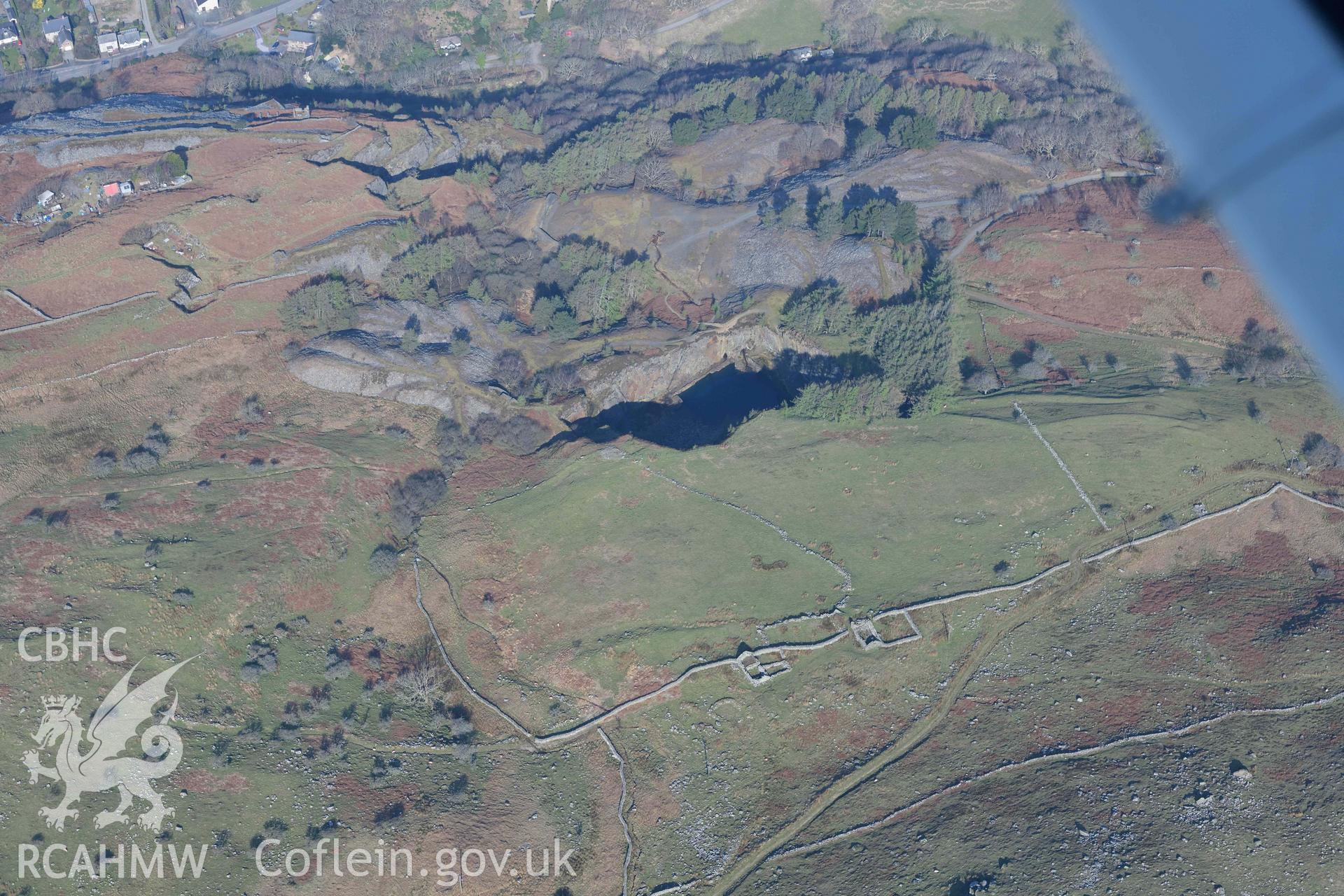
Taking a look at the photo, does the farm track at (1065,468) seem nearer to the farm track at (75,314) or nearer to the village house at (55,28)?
the farm track at (75,314)

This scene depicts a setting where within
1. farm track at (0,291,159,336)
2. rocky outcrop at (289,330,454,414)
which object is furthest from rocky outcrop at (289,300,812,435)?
farm track at (0,291,159,336)

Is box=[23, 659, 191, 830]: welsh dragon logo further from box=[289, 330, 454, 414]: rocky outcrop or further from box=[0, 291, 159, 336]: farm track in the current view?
box=[0, 291, 159, 336]: farm track

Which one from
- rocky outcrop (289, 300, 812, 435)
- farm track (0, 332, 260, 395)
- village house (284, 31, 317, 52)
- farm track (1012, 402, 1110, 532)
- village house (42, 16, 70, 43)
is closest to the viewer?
farm track (1012, 402, 1110, 532)

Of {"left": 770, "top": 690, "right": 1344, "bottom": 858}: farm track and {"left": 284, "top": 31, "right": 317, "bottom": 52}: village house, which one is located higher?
{"left": 284, "top": 31, "right": 317, "bottom": 52}: village house

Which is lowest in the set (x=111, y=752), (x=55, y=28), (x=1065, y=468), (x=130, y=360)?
(x=1065, y=468)

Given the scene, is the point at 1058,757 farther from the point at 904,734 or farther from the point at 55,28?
the point at 55,28

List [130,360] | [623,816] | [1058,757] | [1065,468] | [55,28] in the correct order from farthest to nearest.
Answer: [55,28] → [130,360] → [1065,468] → [623,816] → [1058,757]

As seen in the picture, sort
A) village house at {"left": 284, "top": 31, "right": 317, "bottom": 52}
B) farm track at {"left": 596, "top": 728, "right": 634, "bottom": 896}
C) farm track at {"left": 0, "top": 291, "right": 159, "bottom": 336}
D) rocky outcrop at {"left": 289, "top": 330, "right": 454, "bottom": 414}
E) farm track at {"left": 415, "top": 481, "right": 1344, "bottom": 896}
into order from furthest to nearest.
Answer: village house at {"left": 284, "top": 31, "right": 317, "bottom": 52}, rocky outcrop at {"left": 289, "top": 330, "right": 454, "bottom": 414}, farm track at {"left": 0, "top": 291, "right": 159, "bottom": 336}, farm track at {"left": 415, "top": 481, "right": 1344, "bottom": 896}, farm track at {"left": 596, "top": 728, "right": 634, "bottom": 896}

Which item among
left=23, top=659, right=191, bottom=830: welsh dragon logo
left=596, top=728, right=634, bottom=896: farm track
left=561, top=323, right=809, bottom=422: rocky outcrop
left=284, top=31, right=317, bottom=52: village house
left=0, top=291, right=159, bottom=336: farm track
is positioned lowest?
left=596, top=728, right=634, bottom=896: farm track

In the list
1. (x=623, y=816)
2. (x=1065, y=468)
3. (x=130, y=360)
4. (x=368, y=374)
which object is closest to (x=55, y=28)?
(x=130, y=360)
